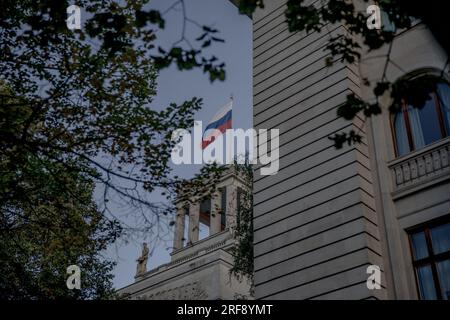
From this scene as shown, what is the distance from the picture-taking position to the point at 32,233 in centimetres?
2155

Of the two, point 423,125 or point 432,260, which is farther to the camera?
point 423,125

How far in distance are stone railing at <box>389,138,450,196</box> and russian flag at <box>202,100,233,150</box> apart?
36.8 m

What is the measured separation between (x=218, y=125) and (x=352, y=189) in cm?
3895

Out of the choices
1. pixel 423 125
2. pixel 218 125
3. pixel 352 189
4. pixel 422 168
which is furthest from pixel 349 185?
pixel 218 125

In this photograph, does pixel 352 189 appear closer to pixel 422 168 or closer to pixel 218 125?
pixel 422 168

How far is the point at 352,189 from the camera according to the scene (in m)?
14.0

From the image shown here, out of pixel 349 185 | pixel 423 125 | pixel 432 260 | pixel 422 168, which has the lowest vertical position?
pixel 432 260

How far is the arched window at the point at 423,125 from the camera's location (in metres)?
14.3

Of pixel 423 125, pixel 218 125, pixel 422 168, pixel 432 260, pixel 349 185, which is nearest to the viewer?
pixel 432 260

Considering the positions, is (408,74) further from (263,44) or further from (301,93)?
(263,44)

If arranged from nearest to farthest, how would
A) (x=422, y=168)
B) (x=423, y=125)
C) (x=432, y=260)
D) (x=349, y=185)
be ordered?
(x=432, y=260) → (x=422, y=168) → (x=349, y=185) → (x=423, y=125)

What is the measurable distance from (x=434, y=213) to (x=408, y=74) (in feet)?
12.8

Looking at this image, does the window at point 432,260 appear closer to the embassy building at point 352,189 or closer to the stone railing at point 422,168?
the embassy building at point 352,189
